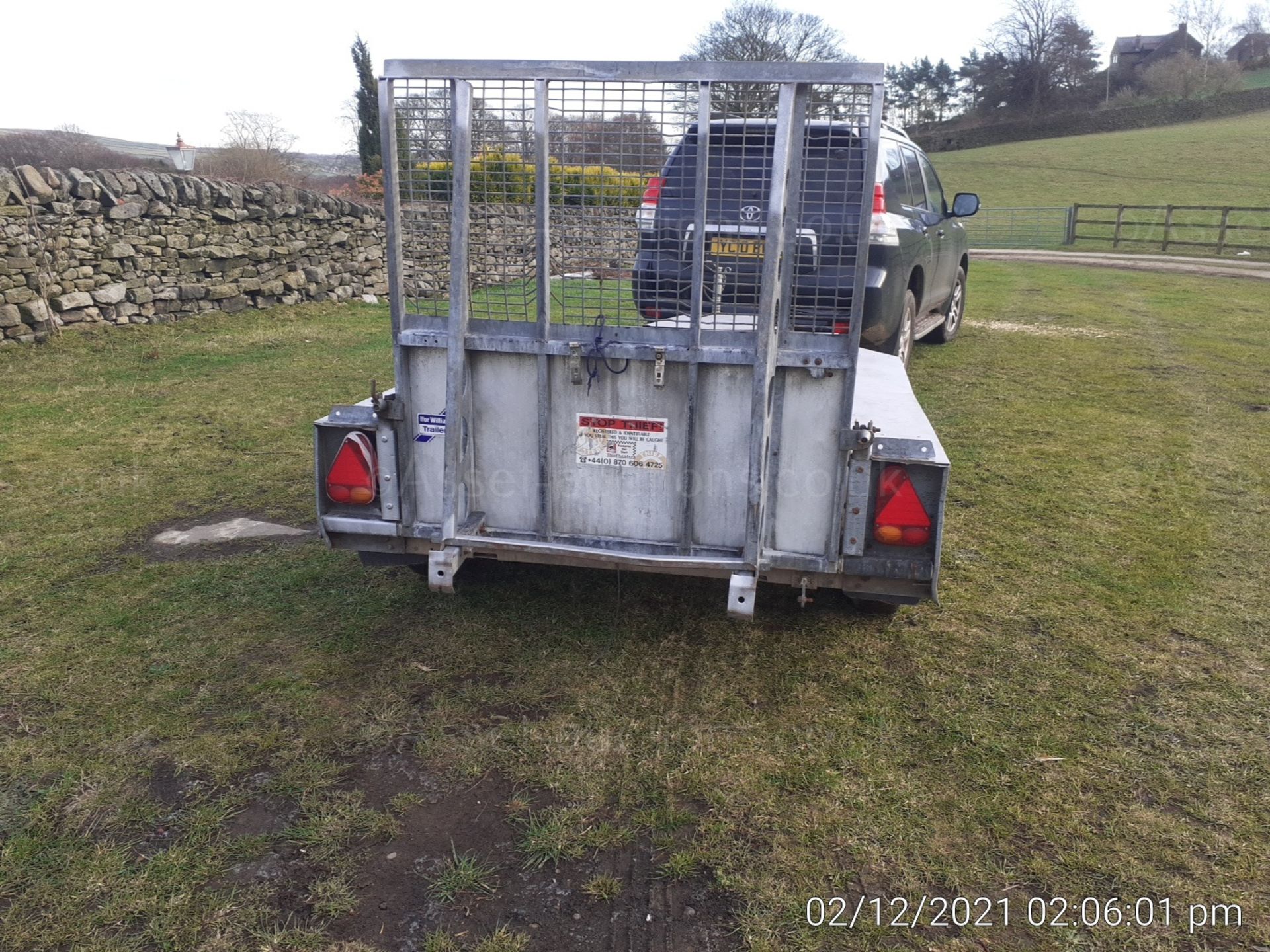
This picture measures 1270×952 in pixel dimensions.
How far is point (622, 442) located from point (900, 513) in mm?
1065

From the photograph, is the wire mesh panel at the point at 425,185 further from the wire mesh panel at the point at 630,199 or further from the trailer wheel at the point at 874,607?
the trailer wheel at the point at 874,607

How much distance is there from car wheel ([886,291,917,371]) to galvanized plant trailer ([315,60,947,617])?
413 centimetres

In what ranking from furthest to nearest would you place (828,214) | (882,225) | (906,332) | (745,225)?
(906,332) → (882,225) → (745,225) → (828,214)

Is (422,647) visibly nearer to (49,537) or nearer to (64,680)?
(64,680)

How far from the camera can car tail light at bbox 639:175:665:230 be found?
10.8 ft

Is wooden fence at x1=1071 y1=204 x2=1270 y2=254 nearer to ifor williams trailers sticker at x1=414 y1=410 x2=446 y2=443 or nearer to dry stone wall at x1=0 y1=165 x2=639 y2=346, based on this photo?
dry stone wall at x1=0 y1=165 x2=639 y2=346

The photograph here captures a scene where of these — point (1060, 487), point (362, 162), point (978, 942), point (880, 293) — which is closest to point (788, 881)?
point (978, 942)

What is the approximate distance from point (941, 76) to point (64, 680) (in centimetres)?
7343

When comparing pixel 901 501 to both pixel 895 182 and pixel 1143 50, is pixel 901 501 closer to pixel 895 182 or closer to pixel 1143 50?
pixel 895 182

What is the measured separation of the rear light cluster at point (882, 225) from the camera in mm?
6855

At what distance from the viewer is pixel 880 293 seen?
7051mm

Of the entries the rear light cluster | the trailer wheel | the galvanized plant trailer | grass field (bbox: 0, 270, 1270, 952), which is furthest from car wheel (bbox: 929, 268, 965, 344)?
the galvanized plant trailer

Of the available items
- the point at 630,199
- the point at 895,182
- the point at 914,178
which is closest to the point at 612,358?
the point at 630,199

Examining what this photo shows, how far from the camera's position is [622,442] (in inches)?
138
